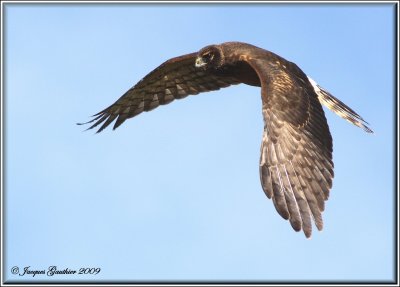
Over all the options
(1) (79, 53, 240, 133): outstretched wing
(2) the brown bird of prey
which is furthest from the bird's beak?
(1) (79, 53, 240, 133): outstretched wing

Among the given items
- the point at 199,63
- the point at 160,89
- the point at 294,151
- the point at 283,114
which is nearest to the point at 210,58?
the point at 199,63

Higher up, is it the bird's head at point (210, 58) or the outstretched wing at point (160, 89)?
the bird's head at point (210, 58)

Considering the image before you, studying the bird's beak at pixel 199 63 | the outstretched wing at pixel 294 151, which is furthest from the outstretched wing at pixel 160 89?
the outstretched wing at pixel 294 151

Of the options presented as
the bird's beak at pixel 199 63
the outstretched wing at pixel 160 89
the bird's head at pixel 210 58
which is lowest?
the outstretched wing at pixel 160 89

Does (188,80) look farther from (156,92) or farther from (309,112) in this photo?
(309,112)

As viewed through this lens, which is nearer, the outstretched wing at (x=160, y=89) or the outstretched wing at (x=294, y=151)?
the outstretched wing at (x=294, y=151)

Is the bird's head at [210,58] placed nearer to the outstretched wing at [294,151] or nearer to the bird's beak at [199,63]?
the bird's beak at [199,63]

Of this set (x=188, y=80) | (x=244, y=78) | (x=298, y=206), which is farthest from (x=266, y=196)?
(x=188, y=80)
